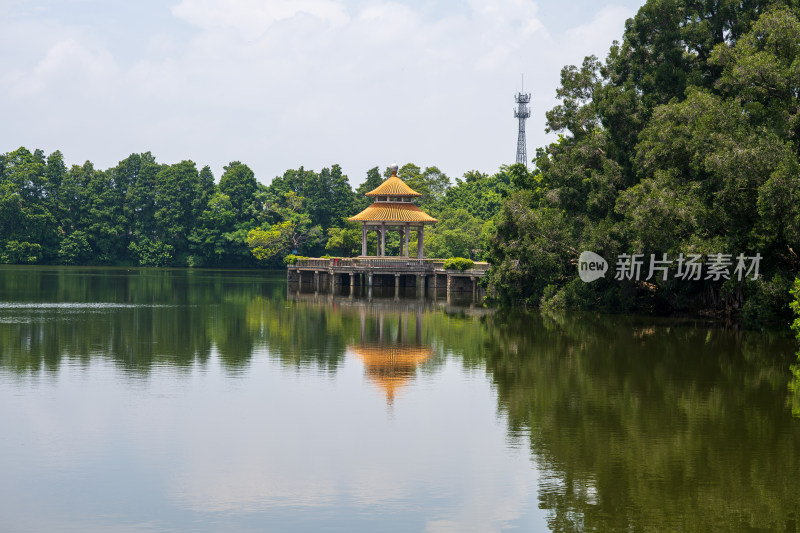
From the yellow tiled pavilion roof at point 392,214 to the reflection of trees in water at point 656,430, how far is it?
1154 inches

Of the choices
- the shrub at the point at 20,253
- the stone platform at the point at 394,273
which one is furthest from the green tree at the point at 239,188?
the stone platform at the point at 394,273

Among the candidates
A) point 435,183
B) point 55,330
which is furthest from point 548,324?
point 435,183

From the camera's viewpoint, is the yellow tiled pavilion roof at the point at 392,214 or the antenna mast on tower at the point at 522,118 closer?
the yellow tiled pavilion roof at the point at 392,214

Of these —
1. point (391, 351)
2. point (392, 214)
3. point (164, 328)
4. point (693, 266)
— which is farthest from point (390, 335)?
point (392, 214)

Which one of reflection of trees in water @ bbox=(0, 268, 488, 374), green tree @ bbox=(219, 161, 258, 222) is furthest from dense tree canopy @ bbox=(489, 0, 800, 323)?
green tree @ bbox=(219, 161, 258, 222)

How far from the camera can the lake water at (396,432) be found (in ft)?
31.6

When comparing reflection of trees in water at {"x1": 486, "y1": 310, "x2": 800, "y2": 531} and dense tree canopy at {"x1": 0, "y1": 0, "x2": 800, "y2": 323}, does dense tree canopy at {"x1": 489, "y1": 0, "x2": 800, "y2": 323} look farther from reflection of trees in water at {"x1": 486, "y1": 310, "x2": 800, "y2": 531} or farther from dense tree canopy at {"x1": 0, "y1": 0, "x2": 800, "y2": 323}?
reflection of trees in water at {"x1": 486, "y1": 310, "x2": 800, "y2": 531}

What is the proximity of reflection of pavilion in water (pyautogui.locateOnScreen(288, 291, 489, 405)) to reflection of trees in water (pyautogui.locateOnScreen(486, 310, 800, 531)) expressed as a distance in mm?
1860

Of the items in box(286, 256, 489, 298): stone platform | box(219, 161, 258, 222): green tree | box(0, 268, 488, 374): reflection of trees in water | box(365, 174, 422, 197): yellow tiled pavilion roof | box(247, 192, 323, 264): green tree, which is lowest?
box(0, 268, 488, 374): reflection of trees in water

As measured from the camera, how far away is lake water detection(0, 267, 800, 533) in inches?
379

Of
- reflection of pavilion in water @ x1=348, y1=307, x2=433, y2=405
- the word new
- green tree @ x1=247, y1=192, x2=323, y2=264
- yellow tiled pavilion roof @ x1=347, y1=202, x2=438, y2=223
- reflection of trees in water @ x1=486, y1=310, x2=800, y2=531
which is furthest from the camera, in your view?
green tree @ x1=247, y1=192, x2=323, y2=264

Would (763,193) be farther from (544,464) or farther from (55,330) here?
(55,330)

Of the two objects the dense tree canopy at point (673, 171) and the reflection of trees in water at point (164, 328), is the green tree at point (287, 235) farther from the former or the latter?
the dense tree canopy at point (673, 171)

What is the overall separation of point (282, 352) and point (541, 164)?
19713 mm
